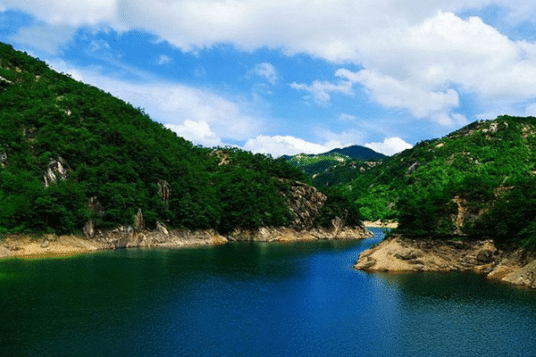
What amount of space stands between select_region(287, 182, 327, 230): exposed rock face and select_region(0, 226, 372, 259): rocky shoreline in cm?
361

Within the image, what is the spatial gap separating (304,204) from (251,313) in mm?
119901

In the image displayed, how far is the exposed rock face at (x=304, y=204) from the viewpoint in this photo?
156525mm

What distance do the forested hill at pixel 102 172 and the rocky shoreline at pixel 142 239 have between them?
2479mm

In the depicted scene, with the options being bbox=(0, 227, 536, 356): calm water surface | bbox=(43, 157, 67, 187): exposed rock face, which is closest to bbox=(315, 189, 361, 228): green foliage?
bbox=(0, 227, 536, 356): calm water surface

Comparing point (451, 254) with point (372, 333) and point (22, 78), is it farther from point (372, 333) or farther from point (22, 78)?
point (22, 78)

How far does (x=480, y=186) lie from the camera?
79812 mm

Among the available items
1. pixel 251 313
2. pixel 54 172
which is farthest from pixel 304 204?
pixel 251 313

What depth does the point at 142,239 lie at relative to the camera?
107375mm

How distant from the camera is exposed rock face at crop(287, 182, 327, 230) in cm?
15652

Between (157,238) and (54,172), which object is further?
(157,238)

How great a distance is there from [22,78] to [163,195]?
57.4 meters

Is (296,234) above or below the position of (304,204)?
below

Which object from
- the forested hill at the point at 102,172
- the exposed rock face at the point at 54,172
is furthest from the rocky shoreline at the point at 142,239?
the exposed rock face at the point at 54,172

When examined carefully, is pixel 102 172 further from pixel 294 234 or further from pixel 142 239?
pixel 294 234
